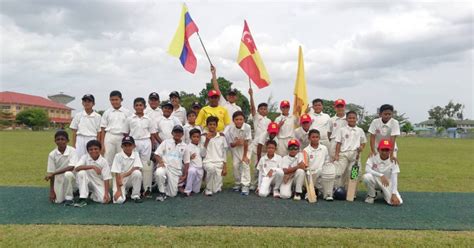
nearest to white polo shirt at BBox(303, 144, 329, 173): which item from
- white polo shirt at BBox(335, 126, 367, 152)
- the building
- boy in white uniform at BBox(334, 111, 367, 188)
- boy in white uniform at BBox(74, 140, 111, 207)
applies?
boy in white uniform at BBox(334, 111, 367, 188)

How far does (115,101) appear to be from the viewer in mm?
6867

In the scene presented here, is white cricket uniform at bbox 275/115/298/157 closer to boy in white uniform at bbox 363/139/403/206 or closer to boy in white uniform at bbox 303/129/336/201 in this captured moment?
boy in white uniform at bbox 303/129/336/201

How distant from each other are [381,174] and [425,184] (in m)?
3.09

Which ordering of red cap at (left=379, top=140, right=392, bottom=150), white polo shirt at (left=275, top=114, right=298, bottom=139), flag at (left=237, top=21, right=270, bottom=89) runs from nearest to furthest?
red cap at (left=379, top=140, right=392, bottom=150) < white polo shirt at (left=275, top=114, right=298, bottom=139) < flag at (left=237, top=21, right=270, bottom=89)

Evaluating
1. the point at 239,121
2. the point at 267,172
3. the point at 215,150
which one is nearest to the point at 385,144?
the point at 267,172

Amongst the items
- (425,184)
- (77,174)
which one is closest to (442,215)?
(425,184)

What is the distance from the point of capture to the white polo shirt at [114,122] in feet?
22.5

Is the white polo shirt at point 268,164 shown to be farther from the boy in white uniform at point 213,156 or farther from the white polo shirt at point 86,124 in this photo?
the white polo shirt at point 86,124

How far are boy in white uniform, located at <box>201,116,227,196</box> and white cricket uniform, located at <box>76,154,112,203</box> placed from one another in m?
1.83

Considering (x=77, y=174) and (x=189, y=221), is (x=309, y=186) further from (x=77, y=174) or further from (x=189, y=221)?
(x=77, y=174)

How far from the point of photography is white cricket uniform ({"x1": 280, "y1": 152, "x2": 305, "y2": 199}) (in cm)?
664

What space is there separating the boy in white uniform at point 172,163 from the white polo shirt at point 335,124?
2933mm

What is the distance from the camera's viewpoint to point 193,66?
8.02 metres

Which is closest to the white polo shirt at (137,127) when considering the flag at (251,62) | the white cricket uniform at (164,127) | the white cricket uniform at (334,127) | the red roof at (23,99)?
the white cricket uniform at (164,127)
